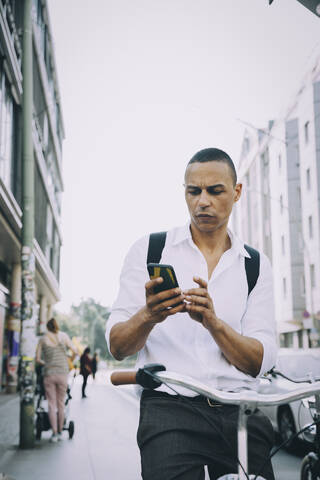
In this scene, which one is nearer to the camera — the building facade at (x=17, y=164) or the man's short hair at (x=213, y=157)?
the man's short hair at (x=213, y=157)

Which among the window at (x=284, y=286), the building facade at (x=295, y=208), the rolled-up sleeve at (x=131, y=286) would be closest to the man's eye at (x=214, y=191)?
the rolled-up sleeve at (x=131, y=286)

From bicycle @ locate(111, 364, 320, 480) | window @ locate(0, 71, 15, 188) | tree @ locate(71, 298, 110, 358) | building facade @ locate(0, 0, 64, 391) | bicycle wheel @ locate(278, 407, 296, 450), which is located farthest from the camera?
tree @ locate(71, 298, 110, 358)

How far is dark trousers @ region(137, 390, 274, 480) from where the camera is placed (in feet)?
6.58

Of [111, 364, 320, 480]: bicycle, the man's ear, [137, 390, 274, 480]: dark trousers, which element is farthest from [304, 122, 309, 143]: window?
[111, 364, 320, 480]: bicycle

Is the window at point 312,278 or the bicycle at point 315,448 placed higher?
the window at point 312,278

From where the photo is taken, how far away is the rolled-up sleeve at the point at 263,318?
221 centimetres

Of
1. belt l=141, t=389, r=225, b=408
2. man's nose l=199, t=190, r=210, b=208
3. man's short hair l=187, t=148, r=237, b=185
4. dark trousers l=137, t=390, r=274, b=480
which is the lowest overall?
dark trousers l=137, t=390, r=274, b=480

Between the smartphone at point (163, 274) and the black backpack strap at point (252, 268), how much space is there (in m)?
0.51

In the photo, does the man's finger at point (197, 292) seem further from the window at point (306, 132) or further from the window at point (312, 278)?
the window at point (306, 132)

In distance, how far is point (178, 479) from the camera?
6.45 feet

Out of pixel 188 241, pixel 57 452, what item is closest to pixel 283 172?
pixel 57 452

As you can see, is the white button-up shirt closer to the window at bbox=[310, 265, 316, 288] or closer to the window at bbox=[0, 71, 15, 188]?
the window at bbox=[0, 71, 15, 188]

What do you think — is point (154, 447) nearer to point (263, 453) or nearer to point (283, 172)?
point (263, 453)

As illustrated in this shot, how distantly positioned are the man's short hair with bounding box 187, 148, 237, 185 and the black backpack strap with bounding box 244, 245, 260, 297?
30 cm
